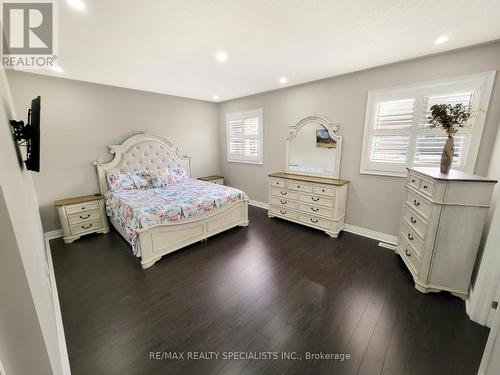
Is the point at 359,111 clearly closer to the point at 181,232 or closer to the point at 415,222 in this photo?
the point at 415,222

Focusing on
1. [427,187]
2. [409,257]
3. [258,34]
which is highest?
[258,34]

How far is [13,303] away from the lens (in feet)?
2.12

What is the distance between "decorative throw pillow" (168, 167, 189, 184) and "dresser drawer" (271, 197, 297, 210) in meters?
1.94

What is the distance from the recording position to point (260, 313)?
6.08 feet

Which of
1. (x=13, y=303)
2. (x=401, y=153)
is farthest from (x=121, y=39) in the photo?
(x=401, y=153)

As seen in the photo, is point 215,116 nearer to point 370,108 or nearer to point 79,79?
point 79,79

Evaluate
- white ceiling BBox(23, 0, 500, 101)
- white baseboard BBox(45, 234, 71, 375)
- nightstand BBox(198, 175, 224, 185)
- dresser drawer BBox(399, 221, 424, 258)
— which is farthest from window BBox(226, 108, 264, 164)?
white baseboard BBox(45, 234, 71, 375)

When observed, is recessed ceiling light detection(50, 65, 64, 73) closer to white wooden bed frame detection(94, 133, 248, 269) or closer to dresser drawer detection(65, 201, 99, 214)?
white wooden bed frame detection(94, 133, 248, 269)

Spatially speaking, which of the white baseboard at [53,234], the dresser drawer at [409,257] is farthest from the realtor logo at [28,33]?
the dresser drawer at [409,257]

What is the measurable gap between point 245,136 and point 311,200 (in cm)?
226

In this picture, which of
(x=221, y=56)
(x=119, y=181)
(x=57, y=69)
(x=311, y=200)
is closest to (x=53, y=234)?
(x=119, y=181)

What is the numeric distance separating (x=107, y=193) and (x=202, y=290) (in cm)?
254

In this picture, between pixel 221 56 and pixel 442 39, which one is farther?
pixel 221 56

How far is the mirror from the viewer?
3439mm
